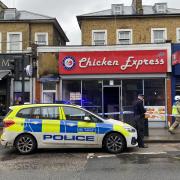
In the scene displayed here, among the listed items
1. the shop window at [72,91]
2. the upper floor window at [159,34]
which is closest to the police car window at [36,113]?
the shop window at [72,91]

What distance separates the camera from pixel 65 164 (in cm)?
964

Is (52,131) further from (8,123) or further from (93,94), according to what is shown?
(93,94)

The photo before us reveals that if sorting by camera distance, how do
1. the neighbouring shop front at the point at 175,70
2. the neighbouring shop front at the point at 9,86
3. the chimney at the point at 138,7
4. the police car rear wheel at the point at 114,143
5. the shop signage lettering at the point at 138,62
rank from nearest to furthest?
the police car rear wheel at the point at 114,143
the neighbouring shop front at the point at 175,70
the shop signage lettering at the point at 138,62
the neighbouring shop front at the point at 9,86
the chimney at the point at 138,7

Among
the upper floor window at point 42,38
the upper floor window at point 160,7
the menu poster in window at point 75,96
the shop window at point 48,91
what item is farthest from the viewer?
the upper floor window at point 42,38

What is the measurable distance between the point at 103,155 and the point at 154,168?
246 centimetres

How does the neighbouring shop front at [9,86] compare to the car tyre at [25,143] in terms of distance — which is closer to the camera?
the car tyre at [25,143]

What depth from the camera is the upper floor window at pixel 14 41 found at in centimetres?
3038

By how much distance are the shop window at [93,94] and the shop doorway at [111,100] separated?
11.6 inches

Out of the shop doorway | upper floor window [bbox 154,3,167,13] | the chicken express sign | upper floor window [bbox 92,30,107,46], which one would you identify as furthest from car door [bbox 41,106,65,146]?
upper floor window [bbox 154,3,167,13]

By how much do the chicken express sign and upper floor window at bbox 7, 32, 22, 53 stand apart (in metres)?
10.9

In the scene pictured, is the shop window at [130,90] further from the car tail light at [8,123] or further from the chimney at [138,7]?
the chimney at [138,7]

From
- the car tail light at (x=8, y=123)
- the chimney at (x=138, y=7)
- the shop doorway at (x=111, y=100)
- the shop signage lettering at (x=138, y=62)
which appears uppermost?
the chimney at (x=138, y=7)

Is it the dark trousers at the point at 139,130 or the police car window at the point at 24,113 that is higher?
the police car window at the point at 24,113

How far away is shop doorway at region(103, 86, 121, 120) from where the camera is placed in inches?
807
